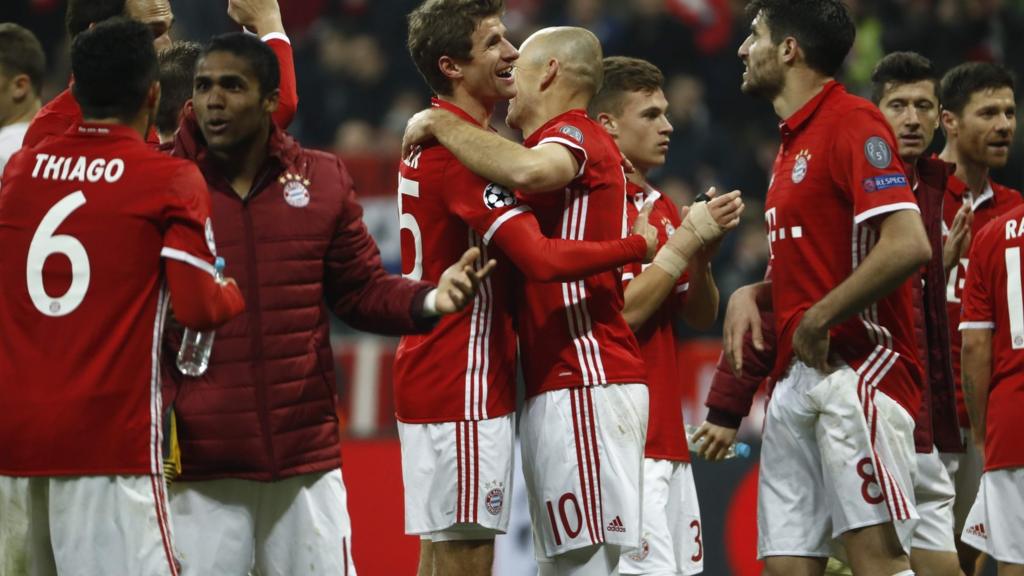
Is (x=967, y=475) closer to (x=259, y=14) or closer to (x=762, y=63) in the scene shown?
(x=762, y=63)

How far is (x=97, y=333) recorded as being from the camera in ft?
14.1

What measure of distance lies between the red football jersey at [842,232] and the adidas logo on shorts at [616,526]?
38.9 inches

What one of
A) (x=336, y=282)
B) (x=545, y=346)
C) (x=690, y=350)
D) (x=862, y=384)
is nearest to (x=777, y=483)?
(x=862, y=384)

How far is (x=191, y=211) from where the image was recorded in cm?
427

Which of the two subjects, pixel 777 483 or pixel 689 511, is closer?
pixel 777 483

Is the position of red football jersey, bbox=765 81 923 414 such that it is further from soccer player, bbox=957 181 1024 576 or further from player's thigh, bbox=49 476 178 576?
player's thigh, bbox=49 476 178 576

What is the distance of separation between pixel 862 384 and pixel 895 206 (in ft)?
2.22

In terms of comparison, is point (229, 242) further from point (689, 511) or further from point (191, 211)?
point (689, 511)

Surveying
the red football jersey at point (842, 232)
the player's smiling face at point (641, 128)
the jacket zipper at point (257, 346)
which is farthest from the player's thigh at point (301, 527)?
the player's smiling face at point (641, 128)

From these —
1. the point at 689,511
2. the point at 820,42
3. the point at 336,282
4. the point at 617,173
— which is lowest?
the point at 689,511

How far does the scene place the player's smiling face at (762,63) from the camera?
5.63 m

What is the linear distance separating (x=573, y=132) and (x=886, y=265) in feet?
3.89

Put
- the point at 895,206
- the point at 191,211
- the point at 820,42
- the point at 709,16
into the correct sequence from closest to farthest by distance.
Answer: the point at 191,211
the point at 895,206
the point at 820,42
the point at 709,16

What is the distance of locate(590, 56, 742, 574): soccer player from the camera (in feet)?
19.2
